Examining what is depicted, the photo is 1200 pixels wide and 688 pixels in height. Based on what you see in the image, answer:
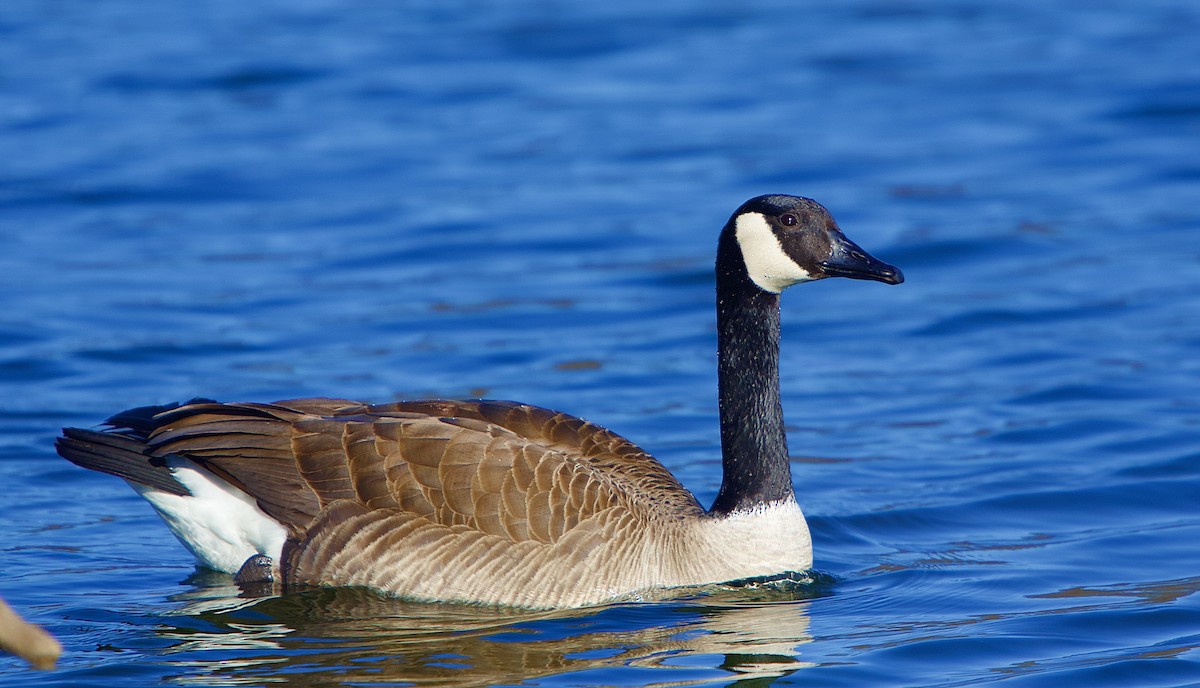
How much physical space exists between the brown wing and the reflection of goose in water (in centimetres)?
47

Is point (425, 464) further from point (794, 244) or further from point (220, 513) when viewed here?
point (794, 244)

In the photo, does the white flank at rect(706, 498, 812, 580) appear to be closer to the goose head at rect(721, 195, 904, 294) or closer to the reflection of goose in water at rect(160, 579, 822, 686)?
the reflection of goose in water at rect(160, 579, 822, 686)

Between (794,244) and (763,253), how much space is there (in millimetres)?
176

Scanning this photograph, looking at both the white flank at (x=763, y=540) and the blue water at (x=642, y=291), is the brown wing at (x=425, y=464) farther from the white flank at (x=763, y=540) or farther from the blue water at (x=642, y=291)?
the blue water at (x=642, y=291)

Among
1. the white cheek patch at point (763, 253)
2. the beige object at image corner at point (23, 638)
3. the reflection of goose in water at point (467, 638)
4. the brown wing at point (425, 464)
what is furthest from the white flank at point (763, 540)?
the beige object at image corner at point (23, 638)

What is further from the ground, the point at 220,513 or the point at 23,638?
the point at 220,513

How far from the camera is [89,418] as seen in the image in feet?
40.0

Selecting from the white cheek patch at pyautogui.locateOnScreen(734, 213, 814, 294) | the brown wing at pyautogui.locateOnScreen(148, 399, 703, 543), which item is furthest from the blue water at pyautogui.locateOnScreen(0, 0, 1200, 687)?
the white cheek patch at pyautogui.locateOnScreen(734, 213, 814, 294)

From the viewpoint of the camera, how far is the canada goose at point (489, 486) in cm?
870

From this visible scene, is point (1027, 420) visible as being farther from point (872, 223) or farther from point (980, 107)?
point (980, 107)

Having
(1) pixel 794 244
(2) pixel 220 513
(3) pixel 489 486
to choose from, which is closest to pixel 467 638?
(3) pixel 489 486

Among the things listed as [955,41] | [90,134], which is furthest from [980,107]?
[90,134]

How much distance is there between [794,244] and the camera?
884 centimetres

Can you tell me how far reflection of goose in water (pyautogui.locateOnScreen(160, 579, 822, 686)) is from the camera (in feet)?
25.4
